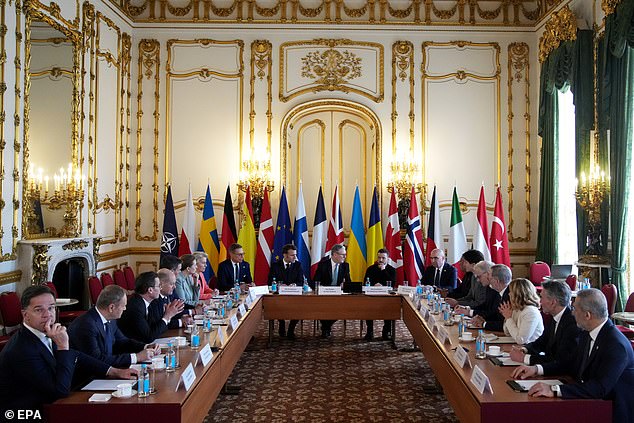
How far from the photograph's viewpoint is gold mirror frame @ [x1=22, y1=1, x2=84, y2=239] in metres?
6.77

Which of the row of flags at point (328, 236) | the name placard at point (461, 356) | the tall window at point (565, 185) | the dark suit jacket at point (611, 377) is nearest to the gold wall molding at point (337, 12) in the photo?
the tall window at point (565, 185)

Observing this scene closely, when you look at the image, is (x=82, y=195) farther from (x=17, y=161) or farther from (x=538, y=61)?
(x=538, y=61)

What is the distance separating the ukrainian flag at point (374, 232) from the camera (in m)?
9.76

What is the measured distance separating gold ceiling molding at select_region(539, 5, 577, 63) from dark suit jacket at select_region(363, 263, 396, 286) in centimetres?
406

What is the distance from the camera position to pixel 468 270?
686 cm

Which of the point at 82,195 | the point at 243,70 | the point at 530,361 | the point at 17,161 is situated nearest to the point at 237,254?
the point at 82,195

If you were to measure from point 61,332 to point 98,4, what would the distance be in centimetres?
702

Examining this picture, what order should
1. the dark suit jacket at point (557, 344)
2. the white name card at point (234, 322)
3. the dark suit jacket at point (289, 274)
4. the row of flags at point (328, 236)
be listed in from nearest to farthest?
the dark suit jacket at point (557, 344) < the white name card at point (234, 322) < the dark suit jacket at point (289, 274) < the row of flags at point (328, 236)

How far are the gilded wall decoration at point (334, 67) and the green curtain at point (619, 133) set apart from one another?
3931 millimetres

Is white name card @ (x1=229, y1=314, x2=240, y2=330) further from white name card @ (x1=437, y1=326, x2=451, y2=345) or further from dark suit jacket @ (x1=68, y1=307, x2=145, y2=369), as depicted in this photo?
white name card @ (x1=437, y1=326, x2=451, y2=345)

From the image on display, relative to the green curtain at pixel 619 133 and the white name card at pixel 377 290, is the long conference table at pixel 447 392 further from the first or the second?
the green curtain at pixel 619 133

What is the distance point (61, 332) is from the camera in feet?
10.3

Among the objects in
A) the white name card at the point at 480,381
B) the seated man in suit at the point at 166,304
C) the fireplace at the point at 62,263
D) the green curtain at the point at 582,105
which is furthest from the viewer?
the green curtain at the point at 582,105

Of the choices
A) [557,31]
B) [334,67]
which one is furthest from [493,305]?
[334,67]
